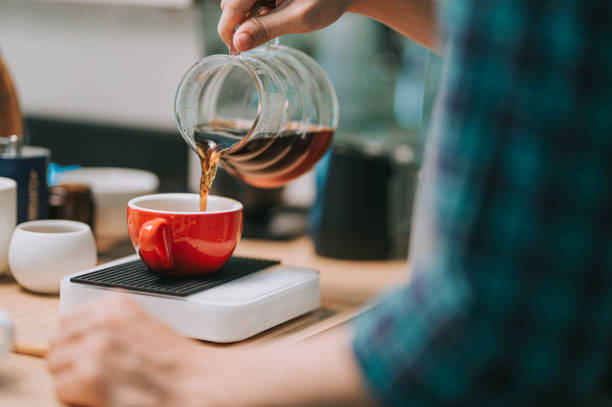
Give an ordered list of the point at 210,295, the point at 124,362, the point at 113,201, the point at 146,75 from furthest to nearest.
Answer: the point at 146,75 < the point at 113,201 < the point at 210,295 < the point at 124,362

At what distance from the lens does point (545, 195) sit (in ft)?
1.41

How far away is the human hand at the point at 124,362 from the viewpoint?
585 millimetres

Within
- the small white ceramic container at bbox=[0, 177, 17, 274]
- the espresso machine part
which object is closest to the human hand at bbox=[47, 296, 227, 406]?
the small white ceramic container at bbox=[0, 177, 17, 274]

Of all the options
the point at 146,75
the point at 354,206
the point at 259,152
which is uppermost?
the point at 146,75

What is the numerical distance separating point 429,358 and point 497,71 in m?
0.18

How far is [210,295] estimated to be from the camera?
2.71 ft

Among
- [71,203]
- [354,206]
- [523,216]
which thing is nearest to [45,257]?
[71,203]

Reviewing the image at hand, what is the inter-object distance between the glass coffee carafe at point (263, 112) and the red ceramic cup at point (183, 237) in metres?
0.09

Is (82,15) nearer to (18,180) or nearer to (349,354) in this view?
(18,180)

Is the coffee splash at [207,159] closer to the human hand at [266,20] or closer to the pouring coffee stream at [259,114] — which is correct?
the pouring coffee stream at [259,114]

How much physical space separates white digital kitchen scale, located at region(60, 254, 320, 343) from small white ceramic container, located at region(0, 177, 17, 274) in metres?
0.18

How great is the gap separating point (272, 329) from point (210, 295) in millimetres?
100

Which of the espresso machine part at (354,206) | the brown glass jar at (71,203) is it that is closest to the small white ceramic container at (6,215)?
the brown glass jar at (71,203)

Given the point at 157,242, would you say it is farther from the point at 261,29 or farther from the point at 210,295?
the point at 261,29
